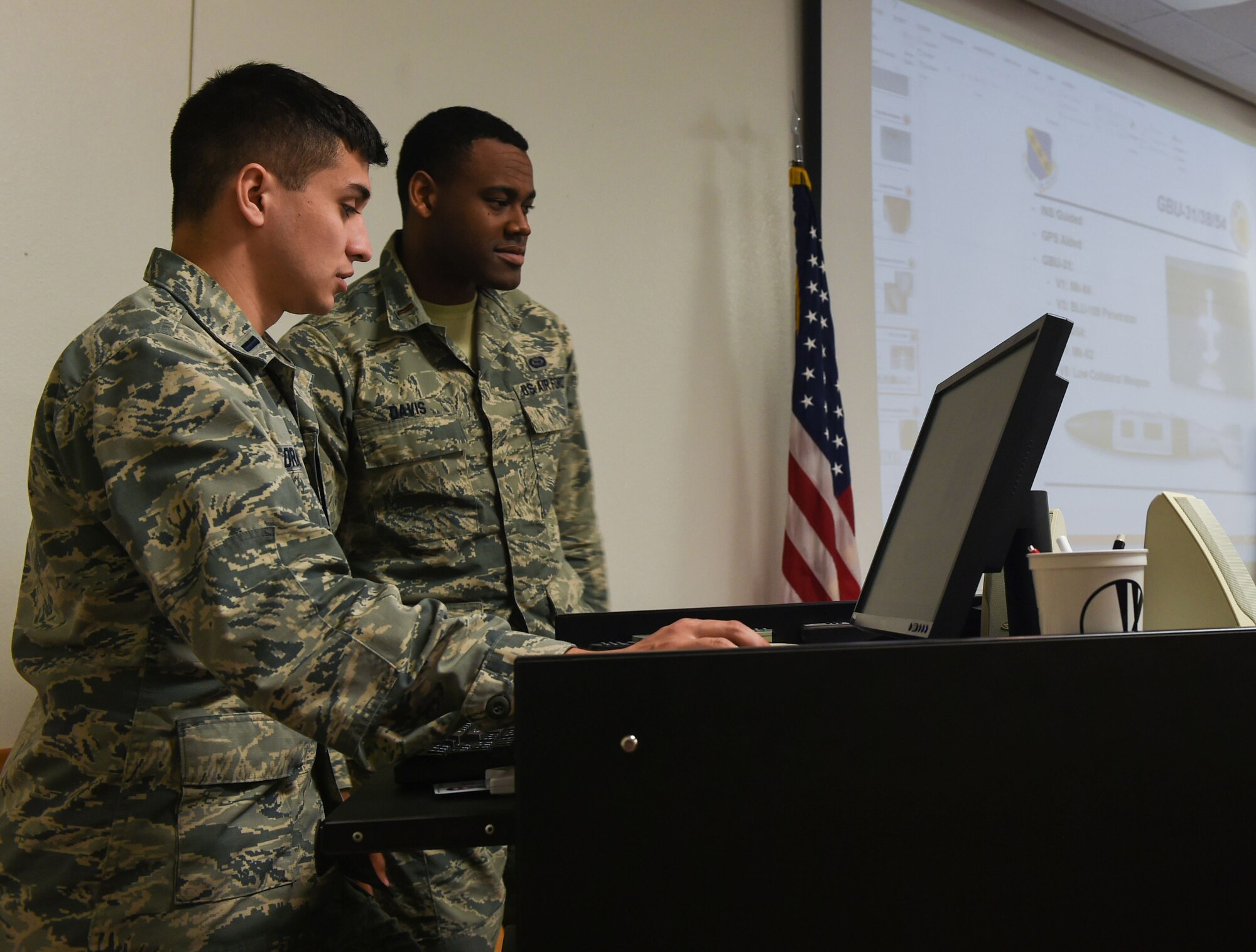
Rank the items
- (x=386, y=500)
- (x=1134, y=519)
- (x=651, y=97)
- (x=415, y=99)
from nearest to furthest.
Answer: (x=386, y=500) < (x=415, y=99) < (x=651, y=97) < (x=1134, y=519)

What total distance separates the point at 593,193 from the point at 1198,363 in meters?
2.83

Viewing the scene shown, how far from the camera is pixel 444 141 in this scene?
6.50 ft

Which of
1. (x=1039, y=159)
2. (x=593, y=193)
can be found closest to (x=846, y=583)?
(x=593, y=193)

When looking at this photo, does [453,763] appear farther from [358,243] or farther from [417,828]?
[358,243]

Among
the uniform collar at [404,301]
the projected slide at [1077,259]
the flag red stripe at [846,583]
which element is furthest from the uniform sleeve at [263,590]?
Answer: the projected slide at [1077,259]

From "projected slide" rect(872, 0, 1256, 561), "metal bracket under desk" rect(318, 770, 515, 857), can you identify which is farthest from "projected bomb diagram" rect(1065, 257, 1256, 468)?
"metal bracket under desk" rect(318, 770, 515, 857)

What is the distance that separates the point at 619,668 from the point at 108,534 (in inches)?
23.2

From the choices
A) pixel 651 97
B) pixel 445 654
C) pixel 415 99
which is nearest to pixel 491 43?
pixel 415 99

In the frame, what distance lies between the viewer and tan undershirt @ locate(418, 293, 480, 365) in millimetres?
1941

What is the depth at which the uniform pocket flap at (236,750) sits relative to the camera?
0.96m

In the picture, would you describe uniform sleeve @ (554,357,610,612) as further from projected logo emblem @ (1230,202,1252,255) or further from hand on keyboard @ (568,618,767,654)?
projected logo emblem @ (1230,202,1252,255)

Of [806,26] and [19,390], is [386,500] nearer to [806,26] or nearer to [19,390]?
[19,390]

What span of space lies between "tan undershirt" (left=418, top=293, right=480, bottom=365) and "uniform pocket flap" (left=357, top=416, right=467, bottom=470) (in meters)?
0.20

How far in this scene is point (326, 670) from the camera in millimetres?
829
